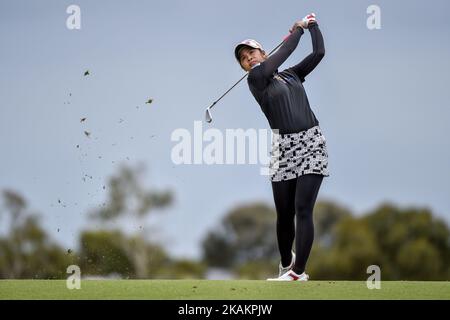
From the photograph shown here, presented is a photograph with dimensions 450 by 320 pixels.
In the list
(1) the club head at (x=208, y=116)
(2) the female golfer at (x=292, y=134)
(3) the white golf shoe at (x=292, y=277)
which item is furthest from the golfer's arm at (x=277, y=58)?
(3) the white golf shoe at (x=292, y=277)

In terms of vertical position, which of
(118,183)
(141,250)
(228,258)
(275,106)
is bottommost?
(228,258)

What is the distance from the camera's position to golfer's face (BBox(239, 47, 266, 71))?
344 inches

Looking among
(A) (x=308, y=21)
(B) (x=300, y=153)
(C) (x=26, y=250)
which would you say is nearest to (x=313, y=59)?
(A) (x=308, y=21)

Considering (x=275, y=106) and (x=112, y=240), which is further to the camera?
(x=112, y=240)

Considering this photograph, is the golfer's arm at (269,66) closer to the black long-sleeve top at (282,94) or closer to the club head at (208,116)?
the black long-sleeve top at (282,94)

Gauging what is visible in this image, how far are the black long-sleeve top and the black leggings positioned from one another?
53cm

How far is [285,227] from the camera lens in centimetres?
892

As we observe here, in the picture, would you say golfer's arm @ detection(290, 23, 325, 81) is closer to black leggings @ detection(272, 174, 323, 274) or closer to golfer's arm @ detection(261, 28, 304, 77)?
golfer's arm @ detection(261, 28, 304, 77)

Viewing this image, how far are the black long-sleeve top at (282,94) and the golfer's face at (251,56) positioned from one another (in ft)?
0.70

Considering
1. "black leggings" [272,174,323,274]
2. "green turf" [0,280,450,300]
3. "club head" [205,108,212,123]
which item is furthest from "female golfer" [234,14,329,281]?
"club head" [205,108,212,123]

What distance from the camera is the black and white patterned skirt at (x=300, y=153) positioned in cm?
849
